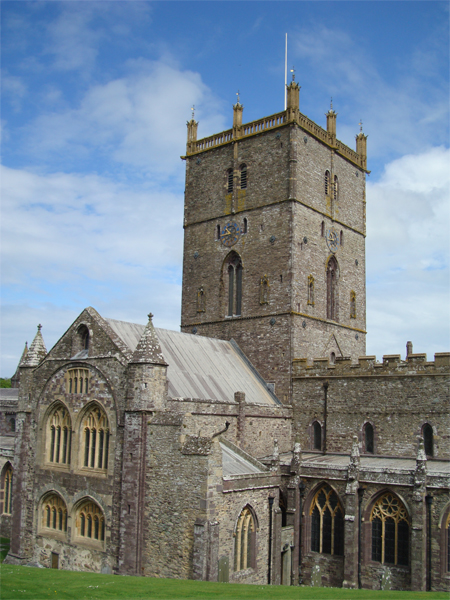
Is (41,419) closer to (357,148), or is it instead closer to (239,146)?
(239,146)

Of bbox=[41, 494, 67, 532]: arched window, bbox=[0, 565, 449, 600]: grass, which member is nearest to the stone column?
bbox=[0, 565, 449, 600]: grass

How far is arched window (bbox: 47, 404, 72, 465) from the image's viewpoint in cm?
2884

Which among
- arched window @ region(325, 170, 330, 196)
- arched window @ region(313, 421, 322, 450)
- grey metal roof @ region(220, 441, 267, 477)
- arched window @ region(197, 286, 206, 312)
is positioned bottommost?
grey metal roof @ region(220, 441, 267, 477)

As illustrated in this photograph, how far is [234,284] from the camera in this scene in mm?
40375

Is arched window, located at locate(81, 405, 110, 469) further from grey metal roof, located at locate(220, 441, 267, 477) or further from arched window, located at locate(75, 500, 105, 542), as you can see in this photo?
grey metal roof, located at locate(220, 441, 267, 477)

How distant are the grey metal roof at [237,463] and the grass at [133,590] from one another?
17.5 feet

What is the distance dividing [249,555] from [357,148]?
32571 millimetres

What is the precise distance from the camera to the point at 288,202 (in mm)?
38094

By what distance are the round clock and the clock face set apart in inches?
248

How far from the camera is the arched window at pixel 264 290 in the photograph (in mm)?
38188

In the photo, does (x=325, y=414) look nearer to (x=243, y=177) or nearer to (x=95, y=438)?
(x=95, y=438)

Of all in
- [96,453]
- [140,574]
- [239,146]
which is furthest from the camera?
[239,146]

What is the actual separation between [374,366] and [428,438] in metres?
4.69

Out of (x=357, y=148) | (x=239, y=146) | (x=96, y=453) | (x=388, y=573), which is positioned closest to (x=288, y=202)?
(x=239, y=146)
